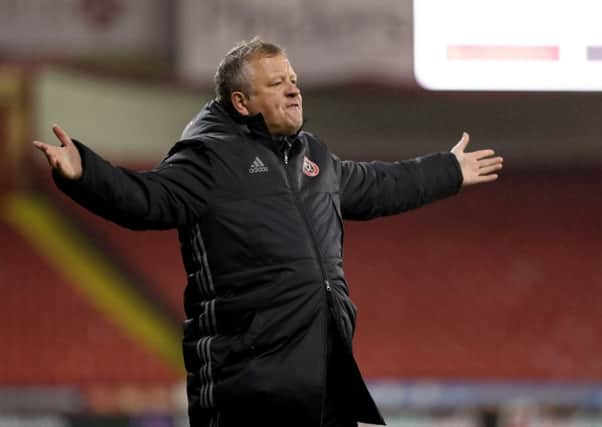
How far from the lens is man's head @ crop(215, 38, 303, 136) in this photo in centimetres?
207

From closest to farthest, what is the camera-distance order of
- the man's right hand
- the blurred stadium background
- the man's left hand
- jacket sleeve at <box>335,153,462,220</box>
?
the man's right hand, jacket sleeve at <box>335,153,462,220</box>, the man's left hand, the blurred stadium background

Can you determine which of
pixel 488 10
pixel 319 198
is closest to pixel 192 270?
pixel 319 198

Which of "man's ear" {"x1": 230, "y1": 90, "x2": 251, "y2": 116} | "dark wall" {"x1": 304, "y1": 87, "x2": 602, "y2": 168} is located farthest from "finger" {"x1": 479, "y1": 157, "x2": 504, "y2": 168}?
"dark wall" {"x1": 304, "y1": 87, "x2": 602, "y2": 168}

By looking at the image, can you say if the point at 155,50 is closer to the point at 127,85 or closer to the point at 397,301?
the point at 127,85

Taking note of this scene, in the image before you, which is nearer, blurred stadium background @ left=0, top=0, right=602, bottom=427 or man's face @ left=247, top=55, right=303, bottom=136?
man's face @ left=247, top=55, right=303, bottom=136

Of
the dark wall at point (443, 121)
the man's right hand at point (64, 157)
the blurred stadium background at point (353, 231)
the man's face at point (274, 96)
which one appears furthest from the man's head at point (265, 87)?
the dark wall at point (443, 121)

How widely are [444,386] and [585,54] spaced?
1247 mm

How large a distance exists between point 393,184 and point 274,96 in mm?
268

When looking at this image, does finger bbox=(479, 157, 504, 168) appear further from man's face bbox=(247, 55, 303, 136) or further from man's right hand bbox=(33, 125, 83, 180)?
man's right hand bbox=(33, 125, 83, 180)

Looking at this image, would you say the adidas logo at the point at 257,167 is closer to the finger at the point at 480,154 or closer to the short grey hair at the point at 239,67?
the short grey hair at the point at 239,67

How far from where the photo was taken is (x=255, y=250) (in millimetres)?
1978

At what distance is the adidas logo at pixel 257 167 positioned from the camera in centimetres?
201

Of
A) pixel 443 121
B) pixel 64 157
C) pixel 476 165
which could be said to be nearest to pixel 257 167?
pixel 64 157

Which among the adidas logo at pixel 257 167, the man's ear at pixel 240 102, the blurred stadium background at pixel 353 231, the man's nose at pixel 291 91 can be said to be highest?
the man's nose at pixel 291 91
